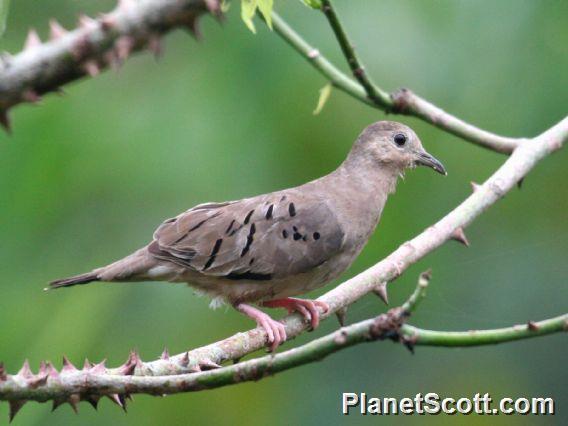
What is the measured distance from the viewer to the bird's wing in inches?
169

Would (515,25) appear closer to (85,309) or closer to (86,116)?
(86,116)

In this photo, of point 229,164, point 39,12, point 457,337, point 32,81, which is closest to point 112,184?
point 229,164

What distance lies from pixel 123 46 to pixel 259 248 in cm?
316

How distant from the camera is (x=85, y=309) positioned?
18.3 feet

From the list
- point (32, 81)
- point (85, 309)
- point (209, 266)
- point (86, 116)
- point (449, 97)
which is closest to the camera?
point (32, 81)

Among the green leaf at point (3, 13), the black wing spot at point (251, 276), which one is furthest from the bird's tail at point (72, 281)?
the green leaf at point (3, 13)

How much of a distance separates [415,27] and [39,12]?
2561 mm

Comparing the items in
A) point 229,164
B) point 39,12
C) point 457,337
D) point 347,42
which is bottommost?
point 457,337

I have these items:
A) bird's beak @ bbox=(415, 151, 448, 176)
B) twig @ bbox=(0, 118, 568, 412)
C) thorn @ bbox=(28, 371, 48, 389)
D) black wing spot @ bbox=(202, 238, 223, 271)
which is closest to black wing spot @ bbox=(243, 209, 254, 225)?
black wing spot @ bbox=(202, 238, 223, 271)

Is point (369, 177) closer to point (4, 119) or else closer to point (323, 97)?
point (323, 97)

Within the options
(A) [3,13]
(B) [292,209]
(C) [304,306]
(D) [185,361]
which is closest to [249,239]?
(B) [292,209]

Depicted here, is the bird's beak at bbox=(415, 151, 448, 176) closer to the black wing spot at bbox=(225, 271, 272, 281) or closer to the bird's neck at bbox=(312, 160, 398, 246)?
the bird's neck at bbox=(312, 160, 398, 246)

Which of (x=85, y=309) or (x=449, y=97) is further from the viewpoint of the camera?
(x=449, y=97)

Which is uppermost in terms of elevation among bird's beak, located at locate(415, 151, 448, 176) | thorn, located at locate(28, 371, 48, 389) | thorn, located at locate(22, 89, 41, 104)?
bird's beak, located at locate(415, 151, 448, 176)
